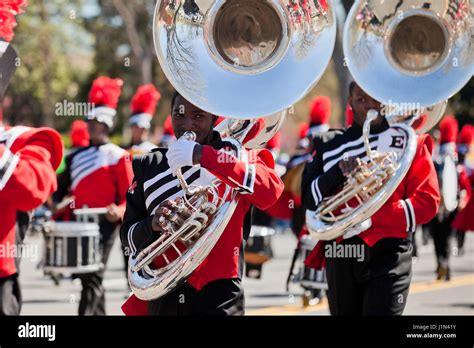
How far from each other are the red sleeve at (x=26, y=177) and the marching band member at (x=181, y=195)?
1.19 feet

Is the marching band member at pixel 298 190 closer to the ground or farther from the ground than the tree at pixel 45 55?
closer to the ground

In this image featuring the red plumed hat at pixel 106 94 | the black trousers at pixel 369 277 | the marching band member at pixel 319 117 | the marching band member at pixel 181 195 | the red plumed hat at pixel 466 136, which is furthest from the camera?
the red plumed hat at pixel 466 136

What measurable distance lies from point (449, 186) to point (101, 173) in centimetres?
340

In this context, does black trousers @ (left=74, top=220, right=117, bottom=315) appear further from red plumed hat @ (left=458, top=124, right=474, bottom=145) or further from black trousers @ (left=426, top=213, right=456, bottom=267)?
red plumed hat @ (left=458, top=124, right=474, bottom=145)

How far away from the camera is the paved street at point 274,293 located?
337 inches

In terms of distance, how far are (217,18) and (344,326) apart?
5.20ft

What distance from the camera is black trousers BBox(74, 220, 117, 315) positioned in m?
7.18

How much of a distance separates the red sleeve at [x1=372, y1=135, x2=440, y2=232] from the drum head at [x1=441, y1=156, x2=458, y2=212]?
4.05 meters

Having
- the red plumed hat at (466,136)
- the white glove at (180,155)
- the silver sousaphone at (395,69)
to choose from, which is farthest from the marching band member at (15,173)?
the red plumed hat at (466,136)

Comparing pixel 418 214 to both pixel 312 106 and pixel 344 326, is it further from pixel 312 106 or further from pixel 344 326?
pixel 312 106

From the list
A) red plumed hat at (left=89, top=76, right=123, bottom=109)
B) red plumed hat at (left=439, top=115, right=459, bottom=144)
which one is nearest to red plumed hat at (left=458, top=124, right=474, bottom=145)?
red plumed hat at (left=439, top=115, right=459, bottom=144)

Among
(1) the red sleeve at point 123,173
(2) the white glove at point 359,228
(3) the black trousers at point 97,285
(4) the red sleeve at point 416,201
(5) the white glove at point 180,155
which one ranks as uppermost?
(1) the red sleeve at point 123,173

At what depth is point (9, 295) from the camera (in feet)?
14.9

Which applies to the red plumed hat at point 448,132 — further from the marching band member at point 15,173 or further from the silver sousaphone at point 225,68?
the marching band member at point 15,173
